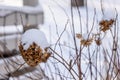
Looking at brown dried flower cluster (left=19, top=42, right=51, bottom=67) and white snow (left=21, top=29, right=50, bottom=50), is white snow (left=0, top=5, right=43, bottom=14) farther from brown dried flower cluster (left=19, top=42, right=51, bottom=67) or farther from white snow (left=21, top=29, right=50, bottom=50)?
brown dried flower cluster (left=19, top=42, right=51, bottom=67)

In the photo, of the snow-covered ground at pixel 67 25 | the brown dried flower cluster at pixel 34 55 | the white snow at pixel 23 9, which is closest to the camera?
the brown dried flower cluster at pixel 34 55

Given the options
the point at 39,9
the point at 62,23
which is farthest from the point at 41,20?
the point at 62,23

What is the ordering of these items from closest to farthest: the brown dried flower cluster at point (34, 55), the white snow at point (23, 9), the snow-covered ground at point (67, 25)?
the brown dried flower cluster at point (34, 55)
the snow-covered ground at point (67, 25)
the white snow at point (23, 9)

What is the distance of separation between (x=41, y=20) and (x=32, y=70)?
0.60m

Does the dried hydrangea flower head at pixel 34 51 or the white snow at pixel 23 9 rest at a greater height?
the white snow at pixel 23 9

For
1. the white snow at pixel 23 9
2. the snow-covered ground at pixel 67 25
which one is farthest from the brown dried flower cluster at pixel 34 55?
the white snow at pixel 23 9

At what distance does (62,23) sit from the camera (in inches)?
284

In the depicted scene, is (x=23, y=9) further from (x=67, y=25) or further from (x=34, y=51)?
(x=67, y=25)

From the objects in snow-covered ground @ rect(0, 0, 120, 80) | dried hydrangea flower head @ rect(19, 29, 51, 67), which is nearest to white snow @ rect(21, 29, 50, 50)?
dried hydrangea flower head @ rect(19, 29, 51, 67)

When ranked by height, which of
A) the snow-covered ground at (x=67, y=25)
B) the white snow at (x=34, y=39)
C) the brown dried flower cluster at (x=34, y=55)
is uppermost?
the white snow at (x=34, y=39)

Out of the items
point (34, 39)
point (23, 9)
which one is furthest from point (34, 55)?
point (23, 9)

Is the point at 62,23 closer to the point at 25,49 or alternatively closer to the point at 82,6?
the point at 82,6

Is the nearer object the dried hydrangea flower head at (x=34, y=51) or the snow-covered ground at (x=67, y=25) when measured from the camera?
the dried hydrangea flower head at (x=34, y=51)

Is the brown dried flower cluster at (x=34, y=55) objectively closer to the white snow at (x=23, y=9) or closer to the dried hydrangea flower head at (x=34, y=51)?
the dried hydrangea flower head at (x=34, y=51)
